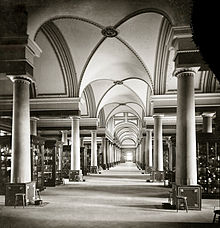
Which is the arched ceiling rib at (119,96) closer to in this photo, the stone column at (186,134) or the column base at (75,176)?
the column base at (75,176)

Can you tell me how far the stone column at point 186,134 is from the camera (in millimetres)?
9203

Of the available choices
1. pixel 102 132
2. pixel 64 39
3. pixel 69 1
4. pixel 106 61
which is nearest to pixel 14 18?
pixel 69 1

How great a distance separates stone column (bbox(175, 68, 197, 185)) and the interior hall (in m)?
0.03

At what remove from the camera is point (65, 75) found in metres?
16.0

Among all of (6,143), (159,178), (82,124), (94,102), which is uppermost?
(94,102)

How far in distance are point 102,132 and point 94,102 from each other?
8.67 m

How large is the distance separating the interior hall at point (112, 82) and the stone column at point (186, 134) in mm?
29

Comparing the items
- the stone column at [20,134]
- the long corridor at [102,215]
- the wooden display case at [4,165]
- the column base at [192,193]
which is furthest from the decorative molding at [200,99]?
the stone column at [20,134]

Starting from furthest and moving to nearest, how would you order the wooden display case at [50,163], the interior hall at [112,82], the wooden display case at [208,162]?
the wooden display case at [50,163] → the wooden display case at [208,162] → the interior hall at [112,82]

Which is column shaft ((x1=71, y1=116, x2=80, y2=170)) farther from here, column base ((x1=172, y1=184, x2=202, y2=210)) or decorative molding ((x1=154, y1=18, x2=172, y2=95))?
column base ((x1=172, y1=184, x2=202, y2=210))

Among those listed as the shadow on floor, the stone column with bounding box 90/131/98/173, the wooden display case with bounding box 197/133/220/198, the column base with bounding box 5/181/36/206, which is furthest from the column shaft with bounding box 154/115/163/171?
the shadow on floor

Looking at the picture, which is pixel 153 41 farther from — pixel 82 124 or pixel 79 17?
Result: pixel 82 124

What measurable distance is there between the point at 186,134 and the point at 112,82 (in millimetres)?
12253

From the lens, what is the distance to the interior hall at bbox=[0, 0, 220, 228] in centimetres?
875
